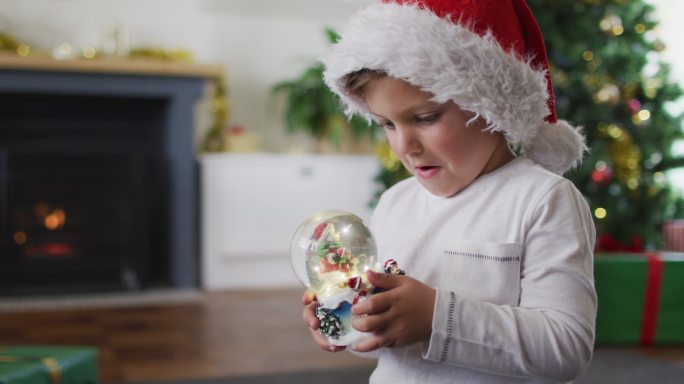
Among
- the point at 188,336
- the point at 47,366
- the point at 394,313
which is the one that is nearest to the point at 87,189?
the point at 188,336

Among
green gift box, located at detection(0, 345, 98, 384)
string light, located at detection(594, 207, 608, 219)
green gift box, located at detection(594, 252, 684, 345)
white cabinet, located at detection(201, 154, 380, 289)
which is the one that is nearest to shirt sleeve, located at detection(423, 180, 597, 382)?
green gift box, located at detection(0, 345, 98, 384)

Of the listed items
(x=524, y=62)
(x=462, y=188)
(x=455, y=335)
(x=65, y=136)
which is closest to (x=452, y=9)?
(x=524, y=62)

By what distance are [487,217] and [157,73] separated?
317 cm

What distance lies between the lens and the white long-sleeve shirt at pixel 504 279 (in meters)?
0.73

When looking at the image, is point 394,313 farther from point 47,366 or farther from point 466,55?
point 47,366

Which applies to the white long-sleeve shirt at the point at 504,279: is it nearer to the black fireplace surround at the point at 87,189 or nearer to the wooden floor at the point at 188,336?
the wooden floor at the point at 188,336

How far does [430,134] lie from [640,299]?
209cm

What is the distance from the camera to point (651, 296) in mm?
2564

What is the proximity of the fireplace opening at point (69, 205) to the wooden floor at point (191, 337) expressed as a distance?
1.39 ft

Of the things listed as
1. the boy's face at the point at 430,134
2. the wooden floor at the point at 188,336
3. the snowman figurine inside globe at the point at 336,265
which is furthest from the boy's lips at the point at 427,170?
the wooden floor at the point at 188,336

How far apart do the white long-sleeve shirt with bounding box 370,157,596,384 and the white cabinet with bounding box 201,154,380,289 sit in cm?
296

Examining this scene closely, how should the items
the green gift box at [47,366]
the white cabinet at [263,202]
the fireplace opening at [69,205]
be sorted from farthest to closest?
the white cabinet at [263,202] < the fireplace opening at [69,205] < the green gift box at [47,366]

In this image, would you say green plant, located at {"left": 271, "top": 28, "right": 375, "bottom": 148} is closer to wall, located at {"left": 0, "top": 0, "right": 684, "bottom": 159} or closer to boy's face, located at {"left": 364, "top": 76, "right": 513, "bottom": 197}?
wall, located at {"left": 0, "top": 0, "right": 684, "bottom": 159}

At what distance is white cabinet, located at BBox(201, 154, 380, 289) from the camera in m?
3.86
